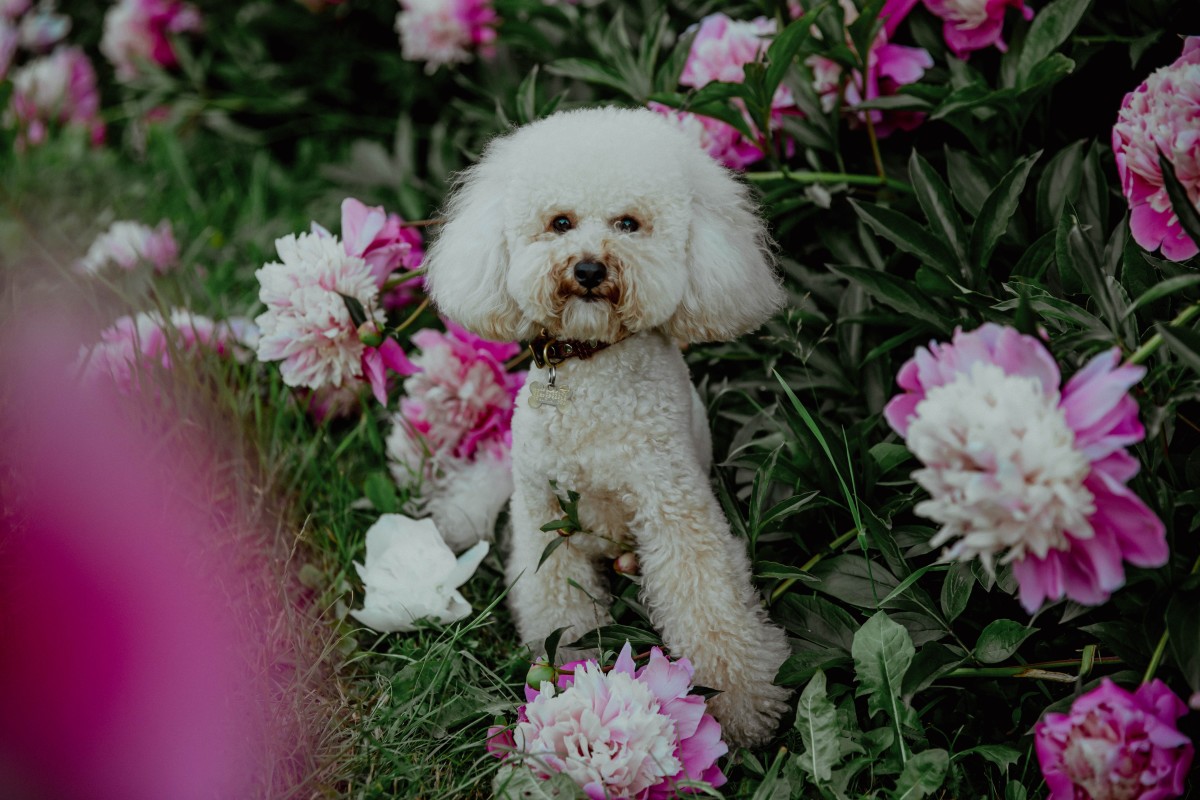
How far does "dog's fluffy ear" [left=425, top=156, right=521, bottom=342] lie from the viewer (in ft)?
4.70

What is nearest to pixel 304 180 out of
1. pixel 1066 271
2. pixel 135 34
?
pixel 135 34

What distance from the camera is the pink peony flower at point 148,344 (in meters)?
1.98

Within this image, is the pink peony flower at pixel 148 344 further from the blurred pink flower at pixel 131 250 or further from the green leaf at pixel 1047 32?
the green leaf at pixel 1047 32

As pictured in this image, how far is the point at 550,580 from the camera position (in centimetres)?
155

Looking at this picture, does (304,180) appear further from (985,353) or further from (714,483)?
(985,353)

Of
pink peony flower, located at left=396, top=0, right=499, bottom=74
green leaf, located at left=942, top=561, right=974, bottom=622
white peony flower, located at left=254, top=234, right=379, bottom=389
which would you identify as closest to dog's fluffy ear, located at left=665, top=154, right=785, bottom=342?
green leaf, located at left=942, top=561, right=974, bottom=622

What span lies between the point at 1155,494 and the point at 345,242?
1.33m

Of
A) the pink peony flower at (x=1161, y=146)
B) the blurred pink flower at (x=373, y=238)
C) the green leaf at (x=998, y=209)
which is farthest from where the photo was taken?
the blurred pink flower at (x=373, y=238)

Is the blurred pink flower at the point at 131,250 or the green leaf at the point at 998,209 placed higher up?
the green leaf at the point at 998,209

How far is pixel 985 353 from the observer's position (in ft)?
3.44

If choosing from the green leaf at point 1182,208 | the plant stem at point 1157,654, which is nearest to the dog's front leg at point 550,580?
the plant stem at point 1157,654

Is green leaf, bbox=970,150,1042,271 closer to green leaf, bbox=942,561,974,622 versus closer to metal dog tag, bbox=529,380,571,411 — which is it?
green leaf, bbox=942,561,974,622

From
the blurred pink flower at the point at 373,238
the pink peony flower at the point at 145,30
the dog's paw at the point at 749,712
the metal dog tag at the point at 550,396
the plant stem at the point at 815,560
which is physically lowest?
the dog's paw at the point at 749,712

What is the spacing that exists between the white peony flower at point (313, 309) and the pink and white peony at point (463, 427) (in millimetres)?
202
